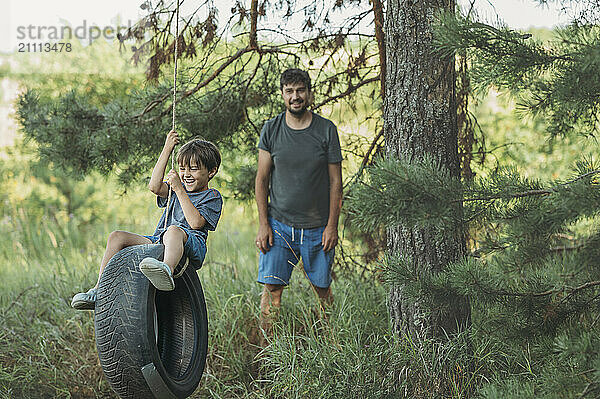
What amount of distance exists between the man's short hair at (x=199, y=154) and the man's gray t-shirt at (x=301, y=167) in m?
0.80

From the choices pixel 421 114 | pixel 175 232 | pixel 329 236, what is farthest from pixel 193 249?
pixel 421 114

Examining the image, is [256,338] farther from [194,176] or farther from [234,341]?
[194,176]

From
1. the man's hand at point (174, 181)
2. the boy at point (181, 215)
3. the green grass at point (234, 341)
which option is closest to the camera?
the boy at point (181, 215)

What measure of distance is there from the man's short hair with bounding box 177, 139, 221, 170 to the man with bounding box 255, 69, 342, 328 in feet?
2.63

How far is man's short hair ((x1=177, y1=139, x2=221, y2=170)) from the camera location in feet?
10.2

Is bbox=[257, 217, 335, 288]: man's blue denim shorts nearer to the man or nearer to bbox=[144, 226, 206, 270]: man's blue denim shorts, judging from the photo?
the man

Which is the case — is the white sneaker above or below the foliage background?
above

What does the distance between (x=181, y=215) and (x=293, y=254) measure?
3.45ft

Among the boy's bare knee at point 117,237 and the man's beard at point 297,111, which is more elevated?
the man's beard at point 297,111

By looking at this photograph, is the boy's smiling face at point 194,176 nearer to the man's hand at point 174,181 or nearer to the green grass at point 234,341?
the man's hand at point 174,181

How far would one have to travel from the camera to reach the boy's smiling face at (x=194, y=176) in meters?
3.13

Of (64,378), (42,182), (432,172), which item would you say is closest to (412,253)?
(432,172)

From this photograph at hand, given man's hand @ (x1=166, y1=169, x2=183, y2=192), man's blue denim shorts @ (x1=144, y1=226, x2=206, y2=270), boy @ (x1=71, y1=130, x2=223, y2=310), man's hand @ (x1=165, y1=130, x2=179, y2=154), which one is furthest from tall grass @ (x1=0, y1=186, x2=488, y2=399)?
man's hand @ (x1=165, y1=130, x2=179, y2=154)

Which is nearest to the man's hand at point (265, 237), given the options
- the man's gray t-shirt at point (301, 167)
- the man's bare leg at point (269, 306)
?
the man's gray t-shirt at point (301, 167)
